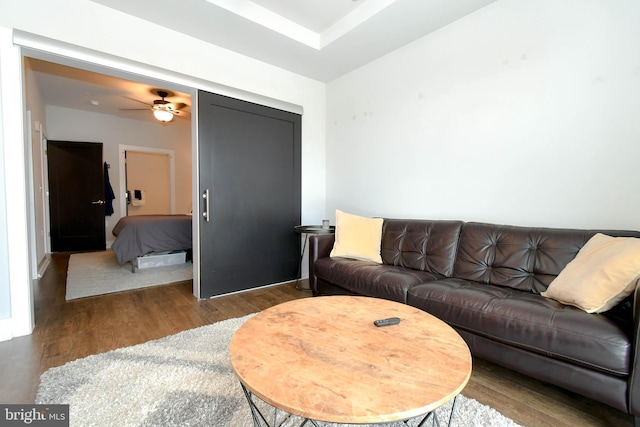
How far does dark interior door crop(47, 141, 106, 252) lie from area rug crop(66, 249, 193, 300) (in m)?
1.13

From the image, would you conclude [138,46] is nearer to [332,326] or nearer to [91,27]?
[91,27]

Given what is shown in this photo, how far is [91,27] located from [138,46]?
1.09 feet

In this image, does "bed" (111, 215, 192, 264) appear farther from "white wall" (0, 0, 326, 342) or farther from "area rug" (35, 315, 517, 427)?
"area rug" (35, 315, 517, 427)

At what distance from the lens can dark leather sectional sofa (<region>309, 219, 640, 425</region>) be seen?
1.28 m

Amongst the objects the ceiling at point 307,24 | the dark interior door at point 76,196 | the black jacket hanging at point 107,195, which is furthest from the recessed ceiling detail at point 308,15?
the black jacket hanging at point 107,195

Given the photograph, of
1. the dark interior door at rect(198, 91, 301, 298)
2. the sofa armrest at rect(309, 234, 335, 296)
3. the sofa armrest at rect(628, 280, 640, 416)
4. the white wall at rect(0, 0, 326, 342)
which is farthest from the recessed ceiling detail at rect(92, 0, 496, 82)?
the sofa armrest at rect(628, 280, 640, 416)

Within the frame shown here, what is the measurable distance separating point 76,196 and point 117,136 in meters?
1.50

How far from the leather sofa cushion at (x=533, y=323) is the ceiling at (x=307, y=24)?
2.32 metres

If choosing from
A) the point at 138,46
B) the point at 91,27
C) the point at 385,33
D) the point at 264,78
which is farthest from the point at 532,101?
the point at 91,27

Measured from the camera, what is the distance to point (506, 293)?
1.85m

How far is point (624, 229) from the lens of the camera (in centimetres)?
185

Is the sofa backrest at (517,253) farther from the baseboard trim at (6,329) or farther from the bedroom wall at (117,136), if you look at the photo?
the bedroom wall at (117,136)

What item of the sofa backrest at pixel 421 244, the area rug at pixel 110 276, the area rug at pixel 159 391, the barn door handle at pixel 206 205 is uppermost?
the barn door handle at pixel 206 205

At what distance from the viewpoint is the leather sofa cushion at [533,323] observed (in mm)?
1265
